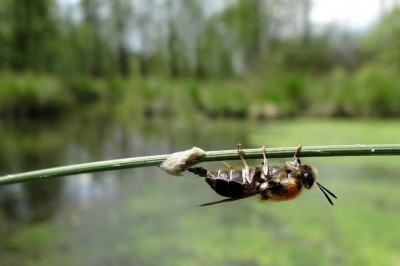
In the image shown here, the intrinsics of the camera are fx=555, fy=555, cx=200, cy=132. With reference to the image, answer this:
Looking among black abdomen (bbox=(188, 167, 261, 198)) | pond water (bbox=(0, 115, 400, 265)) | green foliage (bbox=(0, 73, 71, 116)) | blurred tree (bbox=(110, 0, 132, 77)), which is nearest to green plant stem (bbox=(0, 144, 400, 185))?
black abdomen (bbox=(188, 167, 261, 198))

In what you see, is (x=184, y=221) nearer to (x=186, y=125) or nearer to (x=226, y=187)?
(x=226, y=187)

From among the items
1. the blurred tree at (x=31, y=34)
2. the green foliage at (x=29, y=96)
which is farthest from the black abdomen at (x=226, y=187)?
the blurred tree at (x=31, y=34)

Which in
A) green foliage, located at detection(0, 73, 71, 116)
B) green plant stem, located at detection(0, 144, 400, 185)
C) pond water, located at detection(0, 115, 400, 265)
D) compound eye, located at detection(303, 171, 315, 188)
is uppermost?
green plant stem, located at detection(0, 144, 400, 185)

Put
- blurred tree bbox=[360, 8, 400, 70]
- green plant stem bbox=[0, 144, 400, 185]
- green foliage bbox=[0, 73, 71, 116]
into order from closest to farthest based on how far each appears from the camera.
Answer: green plant stem bbox=[0, 144, 400, 185], green foliage bbox=[0, 73, 71, 116], blurred tree bbox=[360, 8, 400, 70]

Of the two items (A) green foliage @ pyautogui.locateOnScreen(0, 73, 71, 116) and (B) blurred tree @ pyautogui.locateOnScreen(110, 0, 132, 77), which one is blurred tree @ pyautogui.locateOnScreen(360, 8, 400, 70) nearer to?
(A) green foliage @ pyautogui.locateOnScreen(0, 73, 71, 116)

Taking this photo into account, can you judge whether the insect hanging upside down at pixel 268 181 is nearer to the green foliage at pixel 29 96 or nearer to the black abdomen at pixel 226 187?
the black abdomen at pixel 226 187

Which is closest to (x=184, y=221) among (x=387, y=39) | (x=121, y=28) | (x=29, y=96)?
(x=29, y=96)

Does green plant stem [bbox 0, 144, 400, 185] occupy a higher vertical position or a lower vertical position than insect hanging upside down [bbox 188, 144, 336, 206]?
higher

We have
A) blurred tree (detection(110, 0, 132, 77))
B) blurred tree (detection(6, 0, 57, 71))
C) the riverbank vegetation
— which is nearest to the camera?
the riverbank vegetation
